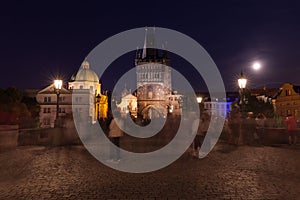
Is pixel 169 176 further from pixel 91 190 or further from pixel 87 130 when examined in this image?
pixel 87 130

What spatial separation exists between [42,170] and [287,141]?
14402 mm

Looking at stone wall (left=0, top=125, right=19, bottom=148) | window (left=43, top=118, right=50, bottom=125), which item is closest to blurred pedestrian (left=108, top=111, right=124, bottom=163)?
stone wall (left=0, top=125, right=19, bottom=148)

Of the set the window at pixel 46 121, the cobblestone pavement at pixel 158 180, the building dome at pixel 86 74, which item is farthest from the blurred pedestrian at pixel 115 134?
the building dome at pixel 86 74

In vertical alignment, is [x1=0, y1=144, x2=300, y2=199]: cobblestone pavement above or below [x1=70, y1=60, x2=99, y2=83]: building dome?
below

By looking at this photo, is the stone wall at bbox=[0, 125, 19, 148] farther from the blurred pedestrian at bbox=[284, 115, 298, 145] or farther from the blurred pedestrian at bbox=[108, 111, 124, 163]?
the blurred pedestrian at bbox=[284, 115, 298, 145]

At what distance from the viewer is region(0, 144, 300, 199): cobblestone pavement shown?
6.39 meters

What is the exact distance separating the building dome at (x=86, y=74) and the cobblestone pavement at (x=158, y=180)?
82007 millimetres

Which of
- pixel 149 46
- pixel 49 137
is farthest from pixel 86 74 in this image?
pixel 49 137

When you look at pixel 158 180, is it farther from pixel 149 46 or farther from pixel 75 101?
pixel 149 46

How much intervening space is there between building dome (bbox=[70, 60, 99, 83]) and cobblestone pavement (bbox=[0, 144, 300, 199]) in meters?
82.0

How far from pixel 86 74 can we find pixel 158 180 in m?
87.1

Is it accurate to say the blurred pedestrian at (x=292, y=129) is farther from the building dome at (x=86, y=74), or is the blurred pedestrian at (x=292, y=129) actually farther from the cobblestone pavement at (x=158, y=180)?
the building dome at (x=86, y=74)

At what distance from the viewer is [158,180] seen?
780cm

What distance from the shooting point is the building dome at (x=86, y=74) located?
90.9 m
